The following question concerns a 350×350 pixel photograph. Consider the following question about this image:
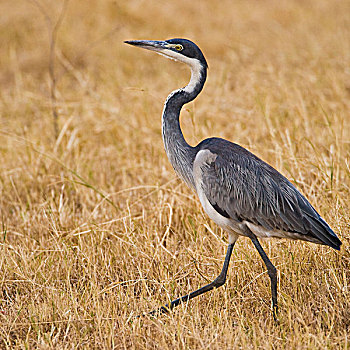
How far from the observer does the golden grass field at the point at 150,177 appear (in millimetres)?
3236

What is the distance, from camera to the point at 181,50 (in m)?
3.65

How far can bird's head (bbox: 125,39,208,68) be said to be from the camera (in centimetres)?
362

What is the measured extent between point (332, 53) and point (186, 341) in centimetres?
576

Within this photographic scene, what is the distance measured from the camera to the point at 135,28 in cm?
932

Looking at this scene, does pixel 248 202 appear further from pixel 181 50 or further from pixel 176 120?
pixel 181 50

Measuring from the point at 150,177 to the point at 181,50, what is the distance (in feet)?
6.01

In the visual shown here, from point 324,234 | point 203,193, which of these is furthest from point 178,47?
point 324,234

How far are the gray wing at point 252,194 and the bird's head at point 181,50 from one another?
63 centimetres

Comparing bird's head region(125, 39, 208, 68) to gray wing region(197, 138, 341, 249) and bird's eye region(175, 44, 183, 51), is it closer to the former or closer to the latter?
bird's eye region(175, 44, 183, 51)

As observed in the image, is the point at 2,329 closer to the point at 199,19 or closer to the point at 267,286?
the point at 267,286

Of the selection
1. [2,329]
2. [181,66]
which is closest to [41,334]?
[2,329]

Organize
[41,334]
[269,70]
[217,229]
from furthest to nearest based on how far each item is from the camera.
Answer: [269,70]
[217,229]
[41,334]

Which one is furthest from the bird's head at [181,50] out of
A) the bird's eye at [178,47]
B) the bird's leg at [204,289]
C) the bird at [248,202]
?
the bird's leg at [204,289]

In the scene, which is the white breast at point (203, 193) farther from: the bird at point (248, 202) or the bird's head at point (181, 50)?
the bird's head at point (181, 50)
